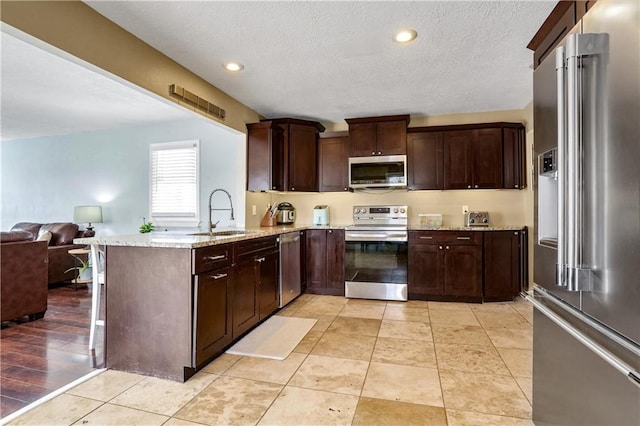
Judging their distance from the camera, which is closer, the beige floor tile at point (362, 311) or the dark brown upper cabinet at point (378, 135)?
the beige floor tile at point (362, 311)

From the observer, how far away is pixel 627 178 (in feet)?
3.13

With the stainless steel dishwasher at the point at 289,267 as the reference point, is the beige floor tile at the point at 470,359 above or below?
below

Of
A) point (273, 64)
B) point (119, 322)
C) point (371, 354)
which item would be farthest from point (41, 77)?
point (371, 354)

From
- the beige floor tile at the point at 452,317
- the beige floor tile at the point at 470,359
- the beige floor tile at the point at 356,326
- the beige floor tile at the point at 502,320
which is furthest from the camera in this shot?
the beige floor tile at the point at 452,317

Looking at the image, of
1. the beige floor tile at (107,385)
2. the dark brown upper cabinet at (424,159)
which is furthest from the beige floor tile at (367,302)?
the beige floor tile at (107,385)

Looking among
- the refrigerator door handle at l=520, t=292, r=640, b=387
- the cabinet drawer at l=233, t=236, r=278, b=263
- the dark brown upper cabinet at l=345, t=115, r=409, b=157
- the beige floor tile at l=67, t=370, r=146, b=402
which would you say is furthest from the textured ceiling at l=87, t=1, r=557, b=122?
the beige floor tile at l=67, t=370, r=146, b=402

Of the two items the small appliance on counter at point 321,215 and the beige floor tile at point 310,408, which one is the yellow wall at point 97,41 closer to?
the small appliance on counter at point 321,215

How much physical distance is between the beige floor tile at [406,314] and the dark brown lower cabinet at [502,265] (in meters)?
0.96

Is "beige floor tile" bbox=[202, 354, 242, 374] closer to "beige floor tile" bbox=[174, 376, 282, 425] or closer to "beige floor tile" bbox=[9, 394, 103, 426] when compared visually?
"beige floor tile" bbox=[174, 376, 282, 425]

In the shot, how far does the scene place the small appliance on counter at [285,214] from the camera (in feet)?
15.7

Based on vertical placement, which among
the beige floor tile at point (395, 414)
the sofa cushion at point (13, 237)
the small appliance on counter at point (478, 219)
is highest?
the small appliance on counter at point (478, 219)

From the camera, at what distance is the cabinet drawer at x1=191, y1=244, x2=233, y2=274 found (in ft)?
7.22

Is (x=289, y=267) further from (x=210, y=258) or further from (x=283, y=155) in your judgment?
(x=210, y=258)

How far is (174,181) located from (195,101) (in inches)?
88.0
